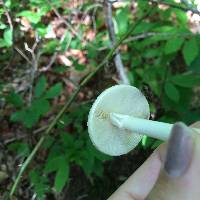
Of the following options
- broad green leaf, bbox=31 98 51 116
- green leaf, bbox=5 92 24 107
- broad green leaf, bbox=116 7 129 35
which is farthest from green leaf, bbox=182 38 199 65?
green leaf, bbox=5 92 24 107

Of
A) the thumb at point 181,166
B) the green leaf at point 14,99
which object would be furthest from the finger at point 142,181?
the green leaf at point 14,99

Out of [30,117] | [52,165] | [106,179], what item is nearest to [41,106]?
[30,117]

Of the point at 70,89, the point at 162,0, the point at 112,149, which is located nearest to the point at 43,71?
the point at 70,89

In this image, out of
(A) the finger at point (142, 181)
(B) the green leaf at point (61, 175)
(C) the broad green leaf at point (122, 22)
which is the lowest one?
(B) the green leaf at point (61, 175)

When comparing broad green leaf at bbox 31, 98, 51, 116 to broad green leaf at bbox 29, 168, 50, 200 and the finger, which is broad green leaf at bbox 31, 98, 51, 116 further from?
the finger

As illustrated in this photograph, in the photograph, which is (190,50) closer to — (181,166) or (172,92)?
(172,92)

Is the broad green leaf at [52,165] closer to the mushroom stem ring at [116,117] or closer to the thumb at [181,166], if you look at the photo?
the mushroom stem ring at [116,117]
